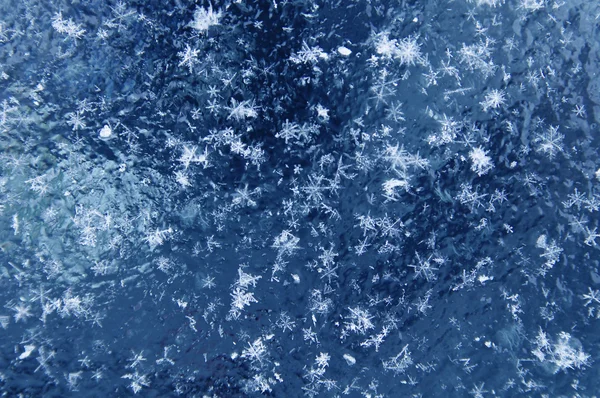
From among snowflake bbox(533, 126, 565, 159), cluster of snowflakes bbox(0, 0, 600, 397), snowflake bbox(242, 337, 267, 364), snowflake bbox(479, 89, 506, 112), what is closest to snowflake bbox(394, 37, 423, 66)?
cluster of snowflakes bbox(0, 0, 600, 397)

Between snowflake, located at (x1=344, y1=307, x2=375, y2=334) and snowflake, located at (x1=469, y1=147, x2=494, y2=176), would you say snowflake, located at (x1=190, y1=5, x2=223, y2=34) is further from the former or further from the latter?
snowflake, located at (x1=344, y1=307, x2=375, y2=334)

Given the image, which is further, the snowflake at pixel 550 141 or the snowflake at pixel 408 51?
the snowflake at pixel 550 141

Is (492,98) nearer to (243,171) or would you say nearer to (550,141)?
(550,141)

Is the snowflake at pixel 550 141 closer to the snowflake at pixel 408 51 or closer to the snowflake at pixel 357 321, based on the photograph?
the snowflake at pixel 408 51

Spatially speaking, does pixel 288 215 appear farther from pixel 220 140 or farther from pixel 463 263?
pixel 463 263

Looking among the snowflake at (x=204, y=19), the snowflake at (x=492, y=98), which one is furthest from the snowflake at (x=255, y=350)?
the snowflake at (x=492, y=98)

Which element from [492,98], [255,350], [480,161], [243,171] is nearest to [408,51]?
[492,98]

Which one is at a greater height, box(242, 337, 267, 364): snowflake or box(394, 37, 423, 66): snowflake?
box(394, 37, 423, 66): snowflake

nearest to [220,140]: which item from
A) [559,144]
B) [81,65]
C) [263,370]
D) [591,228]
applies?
[81,65]
